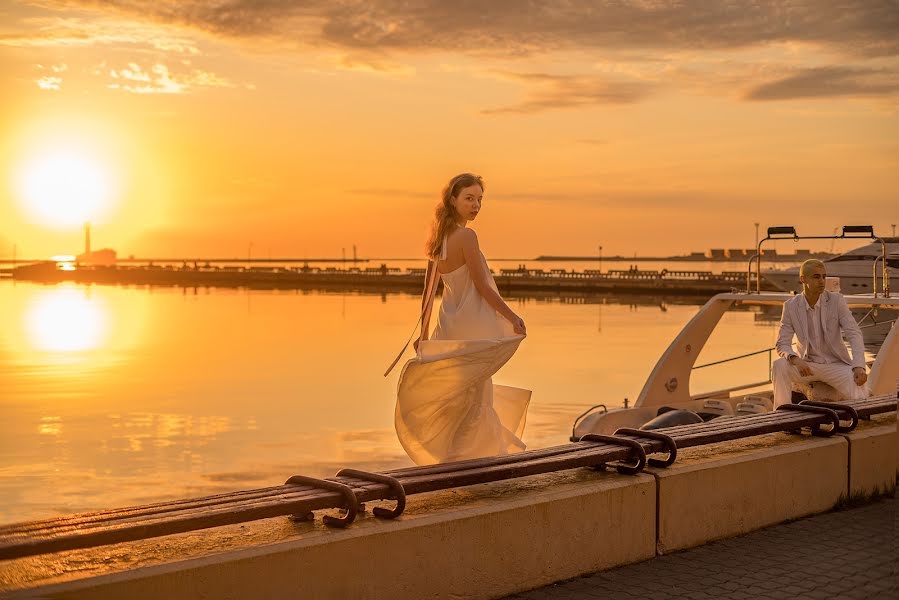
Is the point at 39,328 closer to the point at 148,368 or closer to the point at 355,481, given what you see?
the point at 148,368

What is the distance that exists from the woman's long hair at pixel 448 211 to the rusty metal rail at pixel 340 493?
57.3 inches

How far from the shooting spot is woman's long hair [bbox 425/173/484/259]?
264 inches

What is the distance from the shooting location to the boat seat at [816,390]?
999cm

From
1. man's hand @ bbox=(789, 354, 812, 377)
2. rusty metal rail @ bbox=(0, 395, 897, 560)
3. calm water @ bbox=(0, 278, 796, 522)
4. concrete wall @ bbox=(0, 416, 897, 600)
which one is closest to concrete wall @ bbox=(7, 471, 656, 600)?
concrete wall @ bbox=(0, 416, 897, 600)

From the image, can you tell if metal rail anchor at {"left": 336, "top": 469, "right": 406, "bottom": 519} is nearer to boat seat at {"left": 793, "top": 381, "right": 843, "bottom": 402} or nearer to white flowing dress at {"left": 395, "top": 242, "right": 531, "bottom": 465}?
white flowing dress at {"left": 395, "top": 242, "right": 531, "bottom": 465}

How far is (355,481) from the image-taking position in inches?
217

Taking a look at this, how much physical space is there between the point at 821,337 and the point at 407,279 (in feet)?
381

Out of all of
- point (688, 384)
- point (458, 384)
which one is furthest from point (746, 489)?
point (688, 384)

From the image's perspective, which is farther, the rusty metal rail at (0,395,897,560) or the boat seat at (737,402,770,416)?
the boat seat at (737,402,770,416)

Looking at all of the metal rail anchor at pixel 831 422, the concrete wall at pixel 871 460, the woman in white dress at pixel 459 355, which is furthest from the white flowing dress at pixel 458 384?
the concrete wall at pixel 871 460

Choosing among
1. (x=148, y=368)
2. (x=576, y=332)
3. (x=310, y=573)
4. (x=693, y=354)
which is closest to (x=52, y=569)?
(x=310, y=573)

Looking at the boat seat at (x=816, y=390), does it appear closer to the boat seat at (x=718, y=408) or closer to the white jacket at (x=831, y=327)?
the white jacket at (x=831, y=327)

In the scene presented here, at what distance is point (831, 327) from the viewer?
985cm

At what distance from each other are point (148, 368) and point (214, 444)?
1647 cm
